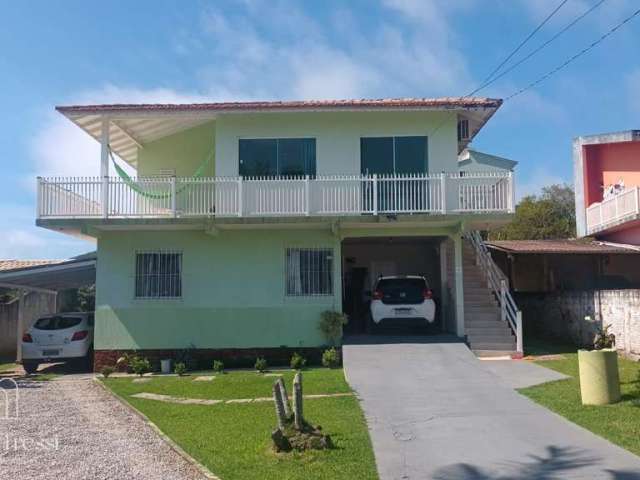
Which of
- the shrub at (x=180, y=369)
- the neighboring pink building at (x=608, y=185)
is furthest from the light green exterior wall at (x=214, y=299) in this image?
the neighboring pink building at (x=608, y=185)

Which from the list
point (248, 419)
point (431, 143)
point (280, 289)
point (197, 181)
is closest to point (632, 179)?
point (431, 143)

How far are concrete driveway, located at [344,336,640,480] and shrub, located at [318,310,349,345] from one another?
168 centimetres

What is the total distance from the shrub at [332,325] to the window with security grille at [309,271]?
749 millimetres

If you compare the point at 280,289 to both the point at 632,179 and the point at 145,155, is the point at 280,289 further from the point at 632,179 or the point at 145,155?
the point at 632,179

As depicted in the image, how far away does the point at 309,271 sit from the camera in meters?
16.7

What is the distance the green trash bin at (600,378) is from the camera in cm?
962

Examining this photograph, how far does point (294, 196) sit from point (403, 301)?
375 cm

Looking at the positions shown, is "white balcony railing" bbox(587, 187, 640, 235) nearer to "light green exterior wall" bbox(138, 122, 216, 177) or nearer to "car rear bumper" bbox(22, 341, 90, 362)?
"light green exterior wall" bbox(138, 122, 216, 177)

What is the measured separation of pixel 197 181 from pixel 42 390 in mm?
5865

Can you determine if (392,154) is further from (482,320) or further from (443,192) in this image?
(482,320)

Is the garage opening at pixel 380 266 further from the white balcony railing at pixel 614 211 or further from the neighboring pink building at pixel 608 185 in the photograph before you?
the neighboring pink building at pixel 608 185

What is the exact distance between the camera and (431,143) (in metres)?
17.1

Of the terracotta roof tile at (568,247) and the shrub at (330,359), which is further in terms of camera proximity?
the terracotta roof tile at (568,247)

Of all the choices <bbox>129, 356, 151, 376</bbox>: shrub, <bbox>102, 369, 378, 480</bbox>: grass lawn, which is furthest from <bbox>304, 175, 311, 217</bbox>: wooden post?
<bbox>129, 356, 151, 376</bbox>: shrub
